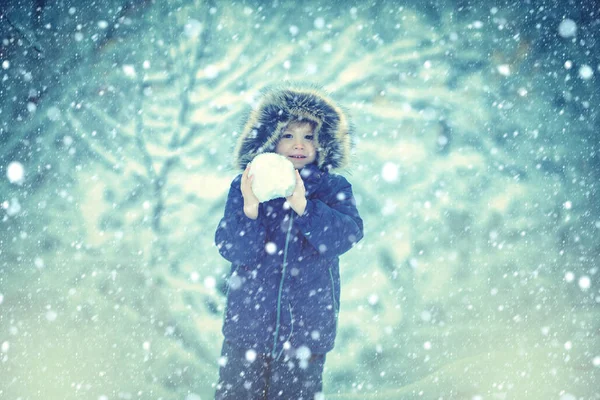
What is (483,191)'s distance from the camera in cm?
155

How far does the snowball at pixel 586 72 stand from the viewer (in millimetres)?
1492

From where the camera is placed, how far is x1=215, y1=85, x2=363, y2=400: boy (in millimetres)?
873

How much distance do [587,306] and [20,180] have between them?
2.00 metres

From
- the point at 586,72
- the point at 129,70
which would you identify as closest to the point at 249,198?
the point at 129,70

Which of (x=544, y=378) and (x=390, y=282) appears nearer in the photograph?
(x=544, y=378)

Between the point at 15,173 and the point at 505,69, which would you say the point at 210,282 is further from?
the point at 505,69

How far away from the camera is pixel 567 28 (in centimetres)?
149

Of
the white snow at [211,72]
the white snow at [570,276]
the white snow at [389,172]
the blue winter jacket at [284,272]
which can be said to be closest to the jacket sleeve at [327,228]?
the blue winter jacket at [284,272]

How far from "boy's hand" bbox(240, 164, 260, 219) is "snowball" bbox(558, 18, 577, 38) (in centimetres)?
131

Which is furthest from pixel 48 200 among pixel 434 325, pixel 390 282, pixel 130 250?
pixel 434 325

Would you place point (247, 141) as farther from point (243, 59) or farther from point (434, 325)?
point (434, 325)

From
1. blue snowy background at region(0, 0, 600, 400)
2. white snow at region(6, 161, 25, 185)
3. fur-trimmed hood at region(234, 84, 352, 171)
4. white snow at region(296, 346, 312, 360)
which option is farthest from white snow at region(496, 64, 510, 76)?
white snow at region(6, 161, 25, 185)

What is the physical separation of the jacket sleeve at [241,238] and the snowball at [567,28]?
1.32m

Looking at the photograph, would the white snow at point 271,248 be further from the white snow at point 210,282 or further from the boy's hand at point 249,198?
the white snow at point 210,282
